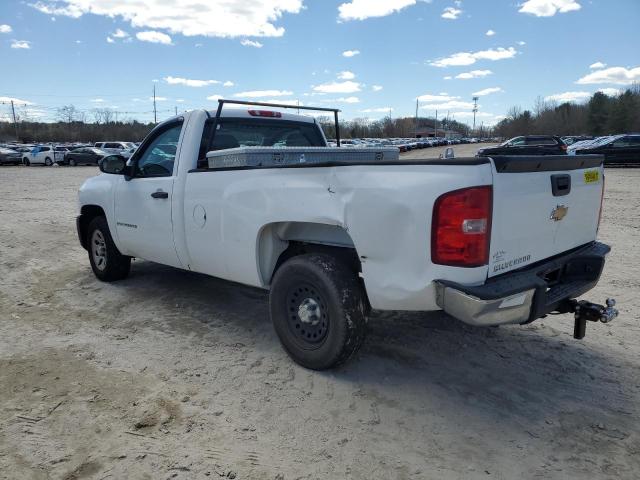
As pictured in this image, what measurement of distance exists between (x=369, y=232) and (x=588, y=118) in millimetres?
95925

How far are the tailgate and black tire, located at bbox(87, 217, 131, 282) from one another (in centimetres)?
458

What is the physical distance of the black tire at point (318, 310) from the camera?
3.38 m

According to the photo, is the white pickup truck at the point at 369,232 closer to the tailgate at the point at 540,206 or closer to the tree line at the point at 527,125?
the tailgate at the point at 540,206

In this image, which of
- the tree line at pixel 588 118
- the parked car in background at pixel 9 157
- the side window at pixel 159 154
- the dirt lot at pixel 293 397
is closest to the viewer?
the dirt lot at pixel 293 397

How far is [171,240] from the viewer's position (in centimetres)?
471

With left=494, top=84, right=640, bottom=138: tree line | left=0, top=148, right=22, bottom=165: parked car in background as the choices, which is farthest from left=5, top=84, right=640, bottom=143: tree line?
left=0, top=148, right=22, bottom=165: parked car in background

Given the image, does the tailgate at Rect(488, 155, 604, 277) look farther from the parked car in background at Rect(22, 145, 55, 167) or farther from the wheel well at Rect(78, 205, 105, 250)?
the parked car in background at Rect(22, 145, 55, 167)

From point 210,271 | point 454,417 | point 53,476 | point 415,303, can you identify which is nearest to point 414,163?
point 415,303

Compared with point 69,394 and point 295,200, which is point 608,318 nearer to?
point 295,200

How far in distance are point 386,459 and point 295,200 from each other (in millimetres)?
1737

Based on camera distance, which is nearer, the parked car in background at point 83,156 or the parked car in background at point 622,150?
the parked car in background at point 622,150

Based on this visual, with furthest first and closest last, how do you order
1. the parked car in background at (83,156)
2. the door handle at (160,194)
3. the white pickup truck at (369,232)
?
the parked car in background at (83,156)
the door handle at (160,194)
the white pickup truck at (369,232)

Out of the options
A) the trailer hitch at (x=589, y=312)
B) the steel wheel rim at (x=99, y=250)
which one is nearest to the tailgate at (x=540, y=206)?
the trailer hitch at (x=589, y=312)

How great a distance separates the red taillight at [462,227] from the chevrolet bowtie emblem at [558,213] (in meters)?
0.79
